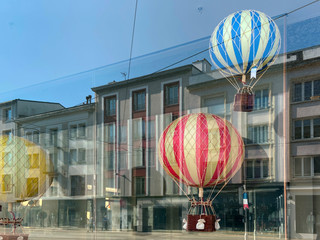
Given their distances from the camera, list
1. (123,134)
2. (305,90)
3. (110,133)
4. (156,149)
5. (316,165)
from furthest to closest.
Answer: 1. (110,133)
2. (123,134)
3. (156,149)
4. (305,90)
5. (316,165)

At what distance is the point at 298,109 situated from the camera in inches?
128

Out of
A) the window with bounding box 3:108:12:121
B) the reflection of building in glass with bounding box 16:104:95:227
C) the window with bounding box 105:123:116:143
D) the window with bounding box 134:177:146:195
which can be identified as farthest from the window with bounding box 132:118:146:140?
the window with bounding box 3:108:12:121

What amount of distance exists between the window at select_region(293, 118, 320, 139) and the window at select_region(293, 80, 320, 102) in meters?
0.19

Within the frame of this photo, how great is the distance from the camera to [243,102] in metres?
3.50

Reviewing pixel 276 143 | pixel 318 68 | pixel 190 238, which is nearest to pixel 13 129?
pixel 190 238

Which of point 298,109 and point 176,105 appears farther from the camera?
point 176,105

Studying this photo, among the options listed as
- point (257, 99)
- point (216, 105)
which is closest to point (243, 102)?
point (257, 99)

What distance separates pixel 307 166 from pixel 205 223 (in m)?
1.00

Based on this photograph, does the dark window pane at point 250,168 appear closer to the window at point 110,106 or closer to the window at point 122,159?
the window at point 122,159

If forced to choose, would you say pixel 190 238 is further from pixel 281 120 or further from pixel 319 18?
pixel 319 18

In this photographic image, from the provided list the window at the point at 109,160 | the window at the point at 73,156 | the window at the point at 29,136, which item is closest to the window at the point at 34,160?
the window at the point at 29,136

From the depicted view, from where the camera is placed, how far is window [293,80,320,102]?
320cm

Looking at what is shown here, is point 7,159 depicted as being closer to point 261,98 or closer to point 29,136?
point 29,136

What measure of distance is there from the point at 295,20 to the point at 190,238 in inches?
83.7
